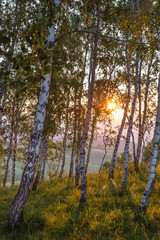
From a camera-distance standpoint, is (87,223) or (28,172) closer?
(28,172)

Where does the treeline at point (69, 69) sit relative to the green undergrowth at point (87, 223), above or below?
above

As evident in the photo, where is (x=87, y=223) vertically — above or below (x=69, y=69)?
below

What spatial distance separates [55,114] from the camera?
10.6m

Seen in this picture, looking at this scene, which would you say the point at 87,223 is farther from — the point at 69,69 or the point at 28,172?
the point at 69,69

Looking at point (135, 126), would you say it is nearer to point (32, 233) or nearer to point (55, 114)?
point (55, 114)

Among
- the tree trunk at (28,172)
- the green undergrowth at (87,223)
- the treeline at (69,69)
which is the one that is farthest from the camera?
the tree trunk at (28,172)

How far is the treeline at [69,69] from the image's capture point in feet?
4.95

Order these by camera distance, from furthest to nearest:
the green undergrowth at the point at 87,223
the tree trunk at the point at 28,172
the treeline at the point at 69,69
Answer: the tree trunk at the point at 28,172
the green undergrowth at the point at 87,223
the treeline at the point at 69,69

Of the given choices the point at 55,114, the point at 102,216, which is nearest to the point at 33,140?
the point at 102,216

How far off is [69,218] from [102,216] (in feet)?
3.76

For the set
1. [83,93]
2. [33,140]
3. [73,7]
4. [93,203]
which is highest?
[73,7]

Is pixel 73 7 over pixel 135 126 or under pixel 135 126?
over

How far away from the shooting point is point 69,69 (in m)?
11.2

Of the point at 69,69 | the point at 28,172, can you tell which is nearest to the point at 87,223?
the point at 28,172
